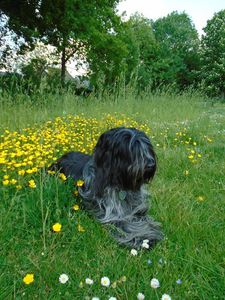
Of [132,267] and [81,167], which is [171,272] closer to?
[132,267]

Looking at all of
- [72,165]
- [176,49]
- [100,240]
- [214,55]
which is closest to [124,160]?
[100,240]

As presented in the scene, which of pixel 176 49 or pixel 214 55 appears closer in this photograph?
pixel 214 55

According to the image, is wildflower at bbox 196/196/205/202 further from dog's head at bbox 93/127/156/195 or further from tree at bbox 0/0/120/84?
tree at bbox 0/0/120/84

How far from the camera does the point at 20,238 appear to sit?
2.67 meters

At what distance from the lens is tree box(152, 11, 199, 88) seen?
131 ft

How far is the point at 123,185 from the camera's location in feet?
10.0

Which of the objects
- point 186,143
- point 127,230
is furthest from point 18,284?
point 186,143

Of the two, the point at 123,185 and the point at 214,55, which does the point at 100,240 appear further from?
the point at 214,55

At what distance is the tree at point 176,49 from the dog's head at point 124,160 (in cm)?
3422

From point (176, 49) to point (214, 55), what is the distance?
35.1 ft

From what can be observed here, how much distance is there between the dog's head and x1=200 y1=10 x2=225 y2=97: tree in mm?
28576

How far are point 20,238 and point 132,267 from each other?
3.13ft

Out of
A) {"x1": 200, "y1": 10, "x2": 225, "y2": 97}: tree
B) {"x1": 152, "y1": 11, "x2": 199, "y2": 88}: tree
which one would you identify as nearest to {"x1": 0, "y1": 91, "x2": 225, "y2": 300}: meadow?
{"x1": 200, "y1": 10, "x2": 225, "y2": 97}: tree

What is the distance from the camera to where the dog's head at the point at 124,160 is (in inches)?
114
